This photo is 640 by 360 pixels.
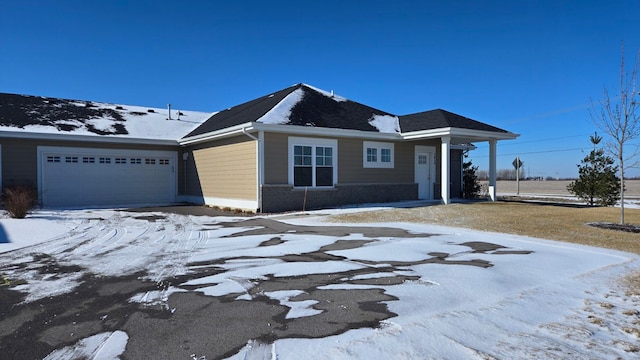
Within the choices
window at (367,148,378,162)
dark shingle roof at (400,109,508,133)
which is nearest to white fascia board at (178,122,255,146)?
window at (367,148,378,162)

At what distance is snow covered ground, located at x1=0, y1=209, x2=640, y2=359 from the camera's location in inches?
125

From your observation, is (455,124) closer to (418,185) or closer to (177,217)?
(418,185)

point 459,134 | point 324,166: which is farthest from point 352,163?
point 459,134

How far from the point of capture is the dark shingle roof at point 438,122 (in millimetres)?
15914

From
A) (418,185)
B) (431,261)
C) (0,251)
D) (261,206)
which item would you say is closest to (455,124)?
(418,185)

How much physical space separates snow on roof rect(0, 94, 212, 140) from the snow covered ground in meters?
7.47

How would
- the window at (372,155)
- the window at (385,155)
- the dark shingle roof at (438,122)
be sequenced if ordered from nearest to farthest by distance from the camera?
the dark shingle roof at (438,122) < the window at (372,155) < the window at (385,155)

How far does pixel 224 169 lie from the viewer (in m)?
15.6

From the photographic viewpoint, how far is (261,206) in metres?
13.5

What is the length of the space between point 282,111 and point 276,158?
2.01 metres

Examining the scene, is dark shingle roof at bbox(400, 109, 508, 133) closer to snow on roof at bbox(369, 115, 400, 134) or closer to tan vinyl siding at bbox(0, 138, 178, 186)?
snow on roof at bbox(369, 115, 400, 134)

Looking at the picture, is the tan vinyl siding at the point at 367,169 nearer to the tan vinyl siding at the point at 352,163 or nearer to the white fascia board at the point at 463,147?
the tan vinyl siding at the point at 352,163

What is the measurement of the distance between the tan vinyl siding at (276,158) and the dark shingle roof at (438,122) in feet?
18.9

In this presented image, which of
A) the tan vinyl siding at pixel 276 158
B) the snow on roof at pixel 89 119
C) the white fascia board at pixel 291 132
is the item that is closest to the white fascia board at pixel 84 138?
the snow on roof at pixel 89 119
